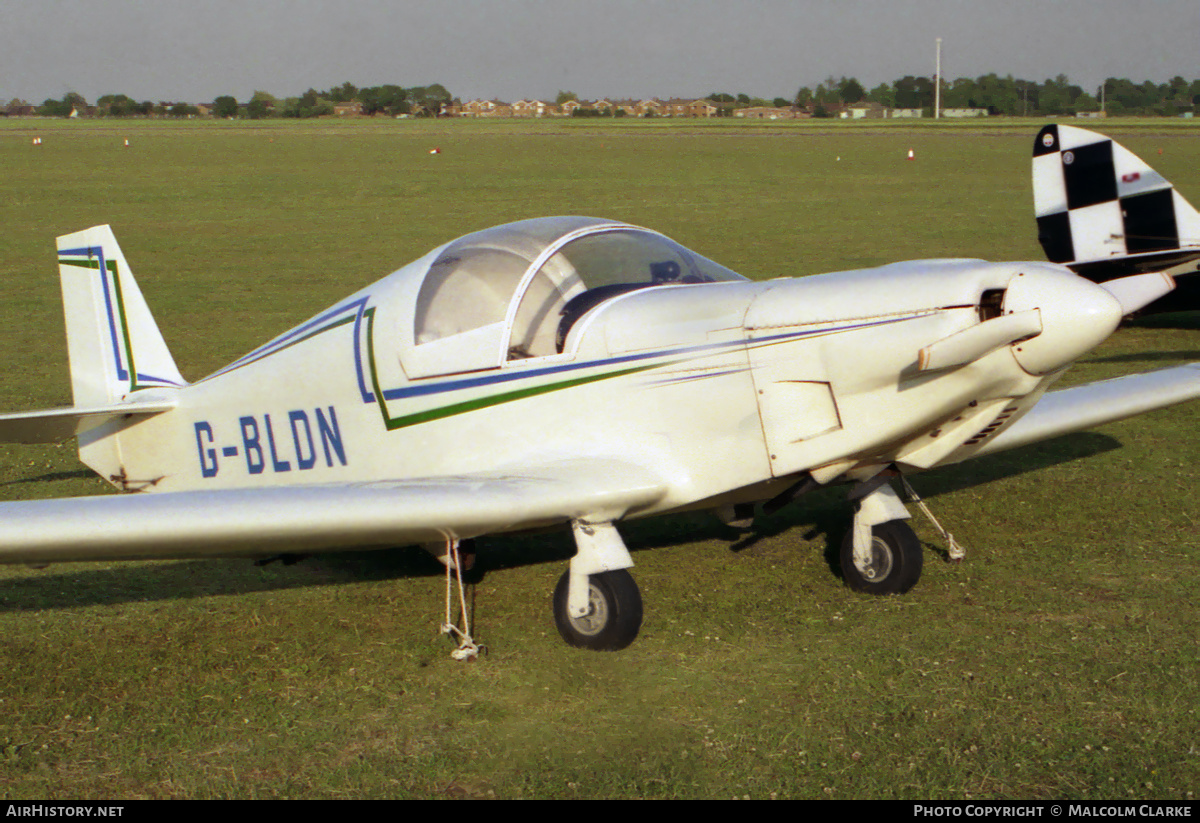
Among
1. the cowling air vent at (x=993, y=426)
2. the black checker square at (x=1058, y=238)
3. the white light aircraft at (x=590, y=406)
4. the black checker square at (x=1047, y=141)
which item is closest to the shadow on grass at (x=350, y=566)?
the white light aircraft at (x=590, y=406)

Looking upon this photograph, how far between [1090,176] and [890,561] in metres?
8.67

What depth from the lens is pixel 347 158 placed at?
49.1m

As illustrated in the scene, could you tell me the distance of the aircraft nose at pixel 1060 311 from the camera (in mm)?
4352

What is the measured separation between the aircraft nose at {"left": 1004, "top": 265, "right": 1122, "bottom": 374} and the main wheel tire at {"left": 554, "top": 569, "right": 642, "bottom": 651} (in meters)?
1.90

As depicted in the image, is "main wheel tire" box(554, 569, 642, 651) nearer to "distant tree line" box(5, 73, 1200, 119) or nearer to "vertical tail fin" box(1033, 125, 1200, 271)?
"vertical tail fin" box(1033, 125, 1200, 271)

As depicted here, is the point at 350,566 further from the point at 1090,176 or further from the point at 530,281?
the point at 1090,176

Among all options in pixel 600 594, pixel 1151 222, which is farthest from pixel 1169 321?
pixel 600 594

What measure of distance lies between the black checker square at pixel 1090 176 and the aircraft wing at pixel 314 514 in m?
9.56

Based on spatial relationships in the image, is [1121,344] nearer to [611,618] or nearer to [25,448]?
[611,618]

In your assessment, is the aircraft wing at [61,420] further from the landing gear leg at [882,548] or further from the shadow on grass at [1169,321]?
the shadow on grass at [1169,321]

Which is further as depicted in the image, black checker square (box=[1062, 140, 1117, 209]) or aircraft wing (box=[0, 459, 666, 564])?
black checker square (box=[1062, 140, 1117, 209])

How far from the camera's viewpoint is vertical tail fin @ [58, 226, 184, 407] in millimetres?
6867

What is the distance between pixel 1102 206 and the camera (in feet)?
41.4

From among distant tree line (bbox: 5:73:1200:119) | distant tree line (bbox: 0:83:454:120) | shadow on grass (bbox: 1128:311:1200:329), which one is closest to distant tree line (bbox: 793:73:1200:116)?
distant tree line (bbox: 5:73:1200:119)
